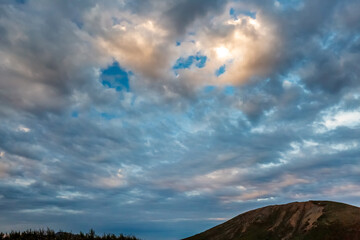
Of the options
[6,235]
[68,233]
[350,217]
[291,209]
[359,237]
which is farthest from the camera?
[291,209]

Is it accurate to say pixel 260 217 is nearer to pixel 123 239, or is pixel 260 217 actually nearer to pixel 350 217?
pixel 350 217

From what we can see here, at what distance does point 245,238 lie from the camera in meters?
72.5

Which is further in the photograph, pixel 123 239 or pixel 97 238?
pixel 123 239

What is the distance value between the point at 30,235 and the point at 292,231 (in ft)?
194

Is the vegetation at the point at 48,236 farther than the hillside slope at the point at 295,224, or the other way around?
the hillside slope at the point at 295,224

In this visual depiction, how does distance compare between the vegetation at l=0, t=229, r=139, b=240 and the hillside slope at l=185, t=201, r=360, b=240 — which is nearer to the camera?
the vegetation at l=0, t=229, r=139, b=240

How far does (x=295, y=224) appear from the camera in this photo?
2783 inches

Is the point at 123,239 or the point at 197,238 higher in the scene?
the point at 123,239

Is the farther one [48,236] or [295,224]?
[295,224]

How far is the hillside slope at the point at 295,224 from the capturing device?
63.0 meters

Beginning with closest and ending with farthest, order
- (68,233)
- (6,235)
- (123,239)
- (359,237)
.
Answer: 1. (6,235)
2. (68,233)
3. (123,239)
4. (359,237)

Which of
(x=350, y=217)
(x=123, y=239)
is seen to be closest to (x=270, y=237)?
(x=350, y=217)

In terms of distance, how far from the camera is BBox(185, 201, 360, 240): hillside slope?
63.0 m

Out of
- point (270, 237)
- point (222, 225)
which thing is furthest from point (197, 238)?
point (270, 237)
